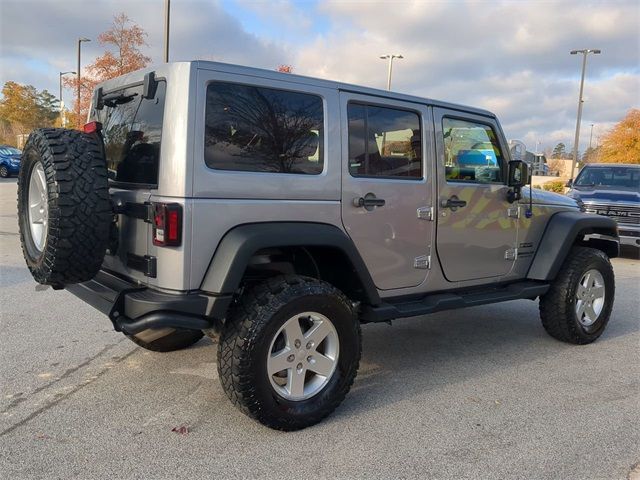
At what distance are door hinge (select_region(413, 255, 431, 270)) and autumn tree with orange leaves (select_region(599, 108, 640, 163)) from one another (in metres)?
29.6

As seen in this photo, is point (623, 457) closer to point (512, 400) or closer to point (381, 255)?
point (512, 400)

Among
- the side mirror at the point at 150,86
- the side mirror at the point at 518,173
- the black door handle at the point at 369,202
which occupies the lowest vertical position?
the black door handle at the point at 369,202

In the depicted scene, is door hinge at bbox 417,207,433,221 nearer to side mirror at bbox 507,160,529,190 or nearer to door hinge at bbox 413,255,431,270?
door hinge at bbox 413,255,431,270

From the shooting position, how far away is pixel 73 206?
9.43ft

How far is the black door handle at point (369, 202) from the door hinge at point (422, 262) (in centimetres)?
56

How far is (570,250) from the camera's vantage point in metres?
5.04

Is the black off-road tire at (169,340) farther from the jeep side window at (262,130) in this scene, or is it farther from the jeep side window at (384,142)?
the jeep side window at (384,142)

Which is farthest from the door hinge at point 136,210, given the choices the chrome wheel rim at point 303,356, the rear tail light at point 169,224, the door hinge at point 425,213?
the door hinge at point 425,213

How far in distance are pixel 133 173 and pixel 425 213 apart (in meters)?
2.01

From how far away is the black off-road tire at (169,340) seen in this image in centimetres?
417

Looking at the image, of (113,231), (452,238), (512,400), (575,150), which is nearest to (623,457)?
(512,400)

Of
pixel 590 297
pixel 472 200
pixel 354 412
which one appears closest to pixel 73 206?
pixel 354 412

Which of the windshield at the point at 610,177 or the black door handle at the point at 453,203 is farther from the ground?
the windshield at the point at 610,177

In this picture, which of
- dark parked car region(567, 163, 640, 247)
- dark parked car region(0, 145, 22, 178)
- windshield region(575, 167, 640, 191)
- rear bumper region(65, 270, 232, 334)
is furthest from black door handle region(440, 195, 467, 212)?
dark parked car region(0, 145, 22, 178)
